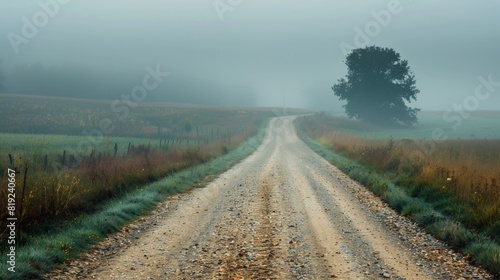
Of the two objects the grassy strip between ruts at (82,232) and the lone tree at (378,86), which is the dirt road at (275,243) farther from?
the lone tree at (378,86)

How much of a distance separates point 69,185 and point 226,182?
802 cm

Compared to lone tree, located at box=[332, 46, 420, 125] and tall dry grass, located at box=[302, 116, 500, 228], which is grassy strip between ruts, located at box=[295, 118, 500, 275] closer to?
tall dry grass, located at box=[302, 116, 500, 228]

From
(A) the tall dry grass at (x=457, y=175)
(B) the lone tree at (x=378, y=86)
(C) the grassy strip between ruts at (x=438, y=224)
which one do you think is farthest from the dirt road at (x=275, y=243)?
(B) the lone tree at (x=378, y=86)

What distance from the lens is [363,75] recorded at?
7250 centimetres

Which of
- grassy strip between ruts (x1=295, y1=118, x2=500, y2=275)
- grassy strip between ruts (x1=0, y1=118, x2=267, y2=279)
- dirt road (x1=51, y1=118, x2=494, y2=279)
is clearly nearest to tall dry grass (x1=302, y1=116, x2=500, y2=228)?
grassy strip between ruts (x1=295, y1=118, x2=500, y2=275)

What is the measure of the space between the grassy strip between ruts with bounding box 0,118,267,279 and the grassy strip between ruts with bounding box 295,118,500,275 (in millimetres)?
8334

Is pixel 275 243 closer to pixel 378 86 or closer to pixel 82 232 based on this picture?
pixel 82 232

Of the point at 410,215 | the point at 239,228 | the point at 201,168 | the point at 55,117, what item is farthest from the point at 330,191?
the point at 55,117

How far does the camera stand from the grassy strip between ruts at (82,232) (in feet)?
24.6

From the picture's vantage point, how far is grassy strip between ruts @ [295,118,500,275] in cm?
835

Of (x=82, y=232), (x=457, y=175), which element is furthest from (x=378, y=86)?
(x=82, y=232)

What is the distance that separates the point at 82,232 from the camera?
31.9 feet

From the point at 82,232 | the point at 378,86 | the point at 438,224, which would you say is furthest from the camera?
the point at 378,86

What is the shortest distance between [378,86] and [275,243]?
6673 cm
